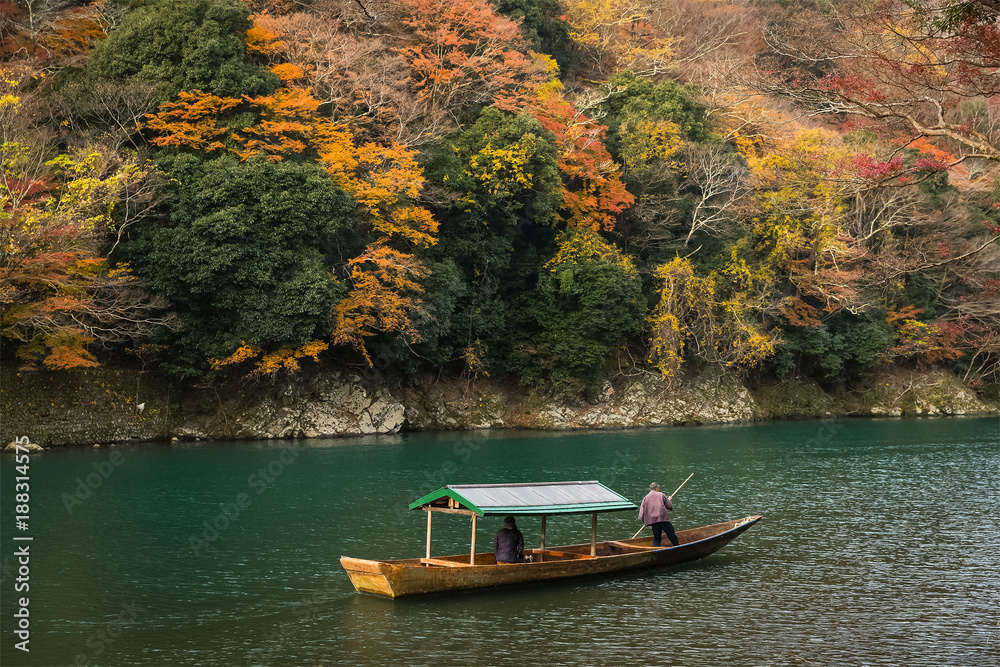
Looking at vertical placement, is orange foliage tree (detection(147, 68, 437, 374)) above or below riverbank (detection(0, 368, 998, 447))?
above

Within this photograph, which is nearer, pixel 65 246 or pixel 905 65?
pixel 905 65

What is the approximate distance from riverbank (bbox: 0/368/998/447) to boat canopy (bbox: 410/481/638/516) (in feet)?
70.5

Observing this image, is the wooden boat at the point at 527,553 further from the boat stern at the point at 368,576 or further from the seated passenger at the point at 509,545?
the seated passenger at the point at 509,545

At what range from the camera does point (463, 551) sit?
17984mm

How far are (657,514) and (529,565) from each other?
3365mm

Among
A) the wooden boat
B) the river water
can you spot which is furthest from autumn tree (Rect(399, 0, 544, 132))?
the wooden boat

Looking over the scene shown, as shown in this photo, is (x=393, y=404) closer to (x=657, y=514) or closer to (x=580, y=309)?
(x=580, y=309)

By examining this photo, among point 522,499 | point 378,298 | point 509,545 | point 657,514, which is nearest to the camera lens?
point 509,545

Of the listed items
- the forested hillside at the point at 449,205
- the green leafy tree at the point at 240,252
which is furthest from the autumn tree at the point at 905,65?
the green leafy tree at the point at 240,252

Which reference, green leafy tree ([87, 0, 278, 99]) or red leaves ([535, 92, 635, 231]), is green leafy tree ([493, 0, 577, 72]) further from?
green leafy tree ([87, 0, 278, 99])

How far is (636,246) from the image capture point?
4738 centimetres

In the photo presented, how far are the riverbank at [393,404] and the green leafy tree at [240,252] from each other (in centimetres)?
241

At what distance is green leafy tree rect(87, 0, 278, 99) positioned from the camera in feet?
112

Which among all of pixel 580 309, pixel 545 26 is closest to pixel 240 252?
pixel 580 309
